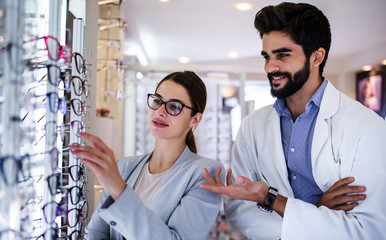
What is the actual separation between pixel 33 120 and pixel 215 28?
4420 mm

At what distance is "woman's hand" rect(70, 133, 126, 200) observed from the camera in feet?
3.63

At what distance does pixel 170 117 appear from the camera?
1.65 meters

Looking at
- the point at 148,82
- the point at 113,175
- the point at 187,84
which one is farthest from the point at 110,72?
the point at 113,175

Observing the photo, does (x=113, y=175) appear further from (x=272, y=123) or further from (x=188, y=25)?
(x=188, y=25)

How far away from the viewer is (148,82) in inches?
179

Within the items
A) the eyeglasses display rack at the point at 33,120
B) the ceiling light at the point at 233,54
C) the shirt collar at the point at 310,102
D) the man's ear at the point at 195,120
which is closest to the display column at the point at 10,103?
the eyeglasses display rack at the point at 33,120

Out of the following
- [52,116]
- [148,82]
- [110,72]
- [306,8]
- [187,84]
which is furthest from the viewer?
[148,82]

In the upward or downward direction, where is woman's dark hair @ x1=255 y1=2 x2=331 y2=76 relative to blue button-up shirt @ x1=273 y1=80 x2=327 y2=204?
upward

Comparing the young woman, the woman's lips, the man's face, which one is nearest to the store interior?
the young woman

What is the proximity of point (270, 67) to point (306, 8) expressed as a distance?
35cm

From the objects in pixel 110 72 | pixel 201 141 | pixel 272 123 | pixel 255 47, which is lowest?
pixel 201 141

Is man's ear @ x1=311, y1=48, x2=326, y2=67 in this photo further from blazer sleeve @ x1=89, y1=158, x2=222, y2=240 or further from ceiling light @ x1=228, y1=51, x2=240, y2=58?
ceiling light @ x1=228, y1=51, x2=240, y2=58

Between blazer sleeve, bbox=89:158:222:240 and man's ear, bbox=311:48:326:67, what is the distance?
2.48 feet

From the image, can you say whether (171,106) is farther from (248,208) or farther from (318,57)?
(318,57)
